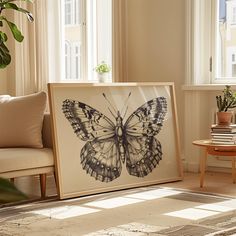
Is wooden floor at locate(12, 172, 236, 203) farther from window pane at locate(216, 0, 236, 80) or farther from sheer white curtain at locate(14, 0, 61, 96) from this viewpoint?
window pane at locate(216, 0, 236, 80)

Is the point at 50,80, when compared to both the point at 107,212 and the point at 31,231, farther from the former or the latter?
the point at 31,231

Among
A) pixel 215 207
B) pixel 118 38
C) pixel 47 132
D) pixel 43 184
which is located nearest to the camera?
pixel 215 207

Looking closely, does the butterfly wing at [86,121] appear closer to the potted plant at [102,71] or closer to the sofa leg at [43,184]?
the sofa leg at [43,184]

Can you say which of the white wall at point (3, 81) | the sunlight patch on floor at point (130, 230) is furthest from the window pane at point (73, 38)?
the sunlight patch on floor at point (130, 230)

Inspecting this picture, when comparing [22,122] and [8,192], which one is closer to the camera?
[8,192]

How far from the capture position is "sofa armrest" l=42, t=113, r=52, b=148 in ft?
12.0

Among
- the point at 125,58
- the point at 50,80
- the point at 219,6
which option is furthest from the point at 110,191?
the point at 219,6

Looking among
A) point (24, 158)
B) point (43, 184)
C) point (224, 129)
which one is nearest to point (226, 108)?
point (224, 129)

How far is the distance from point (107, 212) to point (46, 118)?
3.25 ft

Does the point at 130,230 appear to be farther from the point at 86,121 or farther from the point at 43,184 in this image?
the point at 86,121

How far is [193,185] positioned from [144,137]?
561mm

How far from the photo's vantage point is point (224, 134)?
3.79 meters

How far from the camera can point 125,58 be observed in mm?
5137

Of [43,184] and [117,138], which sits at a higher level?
[117,138]
